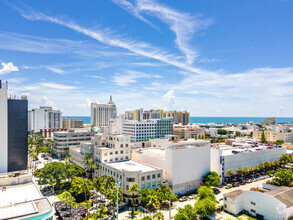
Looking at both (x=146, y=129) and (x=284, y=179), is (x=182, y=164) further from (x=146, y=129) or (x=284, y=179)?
(x=146, y=129)

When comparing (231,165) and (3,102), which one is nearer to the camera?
(3,102)

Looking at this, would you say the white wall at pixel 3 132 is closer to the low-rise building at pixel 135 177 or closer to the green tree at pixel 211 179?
the low-rise building at pixel 135 177

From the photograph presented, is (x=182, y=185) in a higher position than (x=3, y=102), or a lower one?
lower

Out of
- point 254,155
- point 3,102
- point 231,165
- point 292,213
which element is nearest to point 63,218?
point 3,102

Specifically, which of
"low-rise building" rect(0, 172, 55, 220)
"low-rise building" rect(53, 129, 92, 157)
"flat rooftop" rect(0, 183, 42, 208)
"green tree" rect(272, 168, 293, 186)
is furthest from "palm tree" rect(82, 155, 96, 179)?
"green tree" rect(272, 168, 293, 186)

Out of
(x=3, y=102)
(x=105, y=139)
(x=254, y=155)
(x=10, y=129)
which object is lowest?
(x=254, y=155)

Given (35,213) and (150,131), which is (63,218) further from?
(150,131)

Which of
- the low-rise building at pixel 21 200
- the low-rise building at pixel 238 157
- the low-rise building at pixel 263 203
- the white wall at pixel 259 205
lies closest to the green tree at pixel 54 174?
the low-rise building at pixel 21 200
